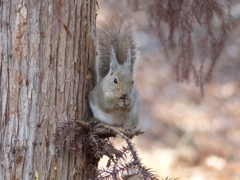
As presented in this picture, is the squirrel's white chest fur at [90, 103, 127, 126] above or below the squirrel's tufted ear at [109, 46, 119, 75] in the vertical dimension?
below

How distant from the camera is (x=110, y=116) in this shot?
2619 millimetres

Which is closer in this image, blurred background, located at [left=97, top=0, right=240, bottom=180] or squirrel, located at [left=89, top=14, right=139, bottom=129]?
squirrel, located at [left=89, top=14, right=139, bottom=129]

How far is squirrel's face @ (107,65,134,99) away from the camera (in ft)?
8.69

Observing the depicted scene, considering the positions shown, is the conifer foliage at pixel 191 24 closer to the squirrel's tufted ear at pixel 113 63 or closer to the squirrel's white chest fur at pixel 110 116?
the squirrel's tufted ear at pixel 113 63

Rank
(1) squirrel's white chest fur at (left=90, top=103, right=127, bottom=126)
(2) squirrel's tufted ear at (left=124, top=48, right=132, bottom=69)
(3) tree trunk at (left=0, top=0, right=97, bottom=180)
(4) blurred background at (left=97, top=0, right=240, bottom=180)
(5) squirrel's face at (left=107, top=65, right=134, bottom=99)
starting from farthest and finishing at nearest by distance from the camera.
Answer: (4) blurred background at (left=97, top=0, right=240, bottom=180) < (2) squirrel's tufted ear at (left=124, top=48, right=132, bottom=69) < (5) squirrel's face at (left=107, top=65, right=134, bottom=99) < (1) squirrel's white chest fur at (left=90, top=103, right=127, bottom=126) < (3) tree trunk at (left=0, top=0, right=97, bottom=180)

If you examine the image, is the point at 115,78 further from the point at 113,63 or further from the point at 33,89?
the point at 33,89

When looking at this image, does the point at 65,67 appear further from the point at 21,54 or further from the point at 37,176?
the point at 37,176

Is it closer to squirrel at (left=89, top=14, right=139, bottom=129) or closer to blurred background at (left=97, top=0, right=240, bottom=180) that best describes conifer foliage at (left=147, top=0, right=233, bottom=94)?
squirrel at (left=89, top=14, right=139, bottom=129)

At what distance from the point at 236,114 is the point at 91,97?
16.6ft

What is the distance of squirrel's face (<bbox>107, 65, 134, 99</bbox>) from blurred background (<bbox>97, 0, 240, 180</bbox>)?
6.51ft

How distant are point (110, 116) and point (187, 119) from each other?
14.4 ft

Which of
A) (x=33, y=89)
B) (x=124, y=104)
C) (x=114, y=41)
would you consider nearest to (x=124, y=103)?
(x=124, y=104)

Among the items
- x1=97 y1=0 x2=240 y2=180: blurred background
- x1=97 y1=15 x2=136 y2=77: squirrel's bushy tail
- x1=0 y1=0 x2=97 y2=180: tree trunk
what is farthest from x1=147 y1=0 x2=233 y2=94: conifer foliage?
x1=97 y1=0 x2=240 y2=180: blurred background

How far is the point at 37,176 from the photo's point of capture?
2.19 m
